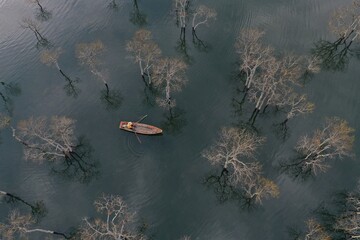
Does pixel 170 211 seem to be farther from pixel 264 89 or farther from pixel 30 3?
pixel 30 3

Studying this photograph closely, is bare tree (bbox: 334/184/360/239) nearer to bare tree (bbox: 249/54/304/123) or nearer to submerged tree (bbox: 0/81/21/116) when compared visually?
bare tree (bbox: 249/54/304/123)

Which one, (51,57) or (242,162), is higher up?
(51,57)

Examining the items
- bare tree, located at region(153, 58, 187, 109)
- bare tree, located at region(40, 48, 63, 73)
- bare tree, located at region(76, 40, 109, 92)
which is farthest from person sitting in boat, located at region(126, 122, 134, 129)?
bare tree, located at region(40, 48, 63, 73)

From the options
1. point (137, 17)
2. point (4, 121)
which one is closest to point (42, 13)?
point (137, 17)

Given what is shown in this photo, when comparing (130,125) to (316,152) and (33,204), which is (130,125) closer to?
(33,204)

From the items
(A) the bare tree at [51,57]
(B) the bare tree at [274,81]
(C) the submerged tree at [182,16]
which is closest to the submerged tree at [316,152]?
(B) the bare tree at [274,81]

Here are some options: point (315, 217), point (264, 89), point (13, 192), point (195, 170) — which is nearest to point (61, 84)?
point (13, 192)
